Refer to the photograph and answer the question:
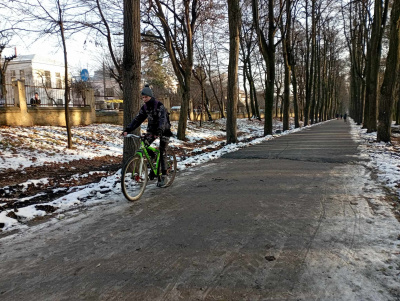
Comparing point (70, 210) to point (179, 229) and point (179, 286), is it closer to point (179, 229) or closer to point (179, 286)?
point (179, 229)

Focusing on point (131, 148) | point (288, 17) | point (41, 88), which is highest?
point (288, 17)

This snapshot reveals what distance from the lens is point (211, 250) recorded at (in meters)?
2.95

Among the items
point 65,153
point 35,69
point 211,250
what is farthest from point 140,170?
point 35,69

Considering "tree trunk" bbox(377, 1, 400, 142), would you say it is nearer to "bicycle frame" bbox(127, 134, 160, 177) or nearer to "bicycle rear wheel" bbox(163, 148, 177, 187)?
"bicycle rear wheel" bbox(163, 148, 177, 187)

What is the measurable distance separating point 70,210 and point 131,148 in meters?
2.49

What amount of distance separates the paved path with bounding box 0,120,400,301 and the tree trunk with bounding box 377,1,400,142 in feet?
27.4

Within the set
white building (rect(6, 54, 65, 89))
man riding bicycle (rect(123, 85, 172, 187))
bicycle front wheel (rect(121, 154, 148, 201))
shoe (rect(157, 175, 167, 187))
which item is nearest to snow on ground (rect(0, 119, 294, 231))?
bicycle front wheel (rect(121, 154, 148, 201))

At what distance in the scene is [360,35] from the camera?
976 inches

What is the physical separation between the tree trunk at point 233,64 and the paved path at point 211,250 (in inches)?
333

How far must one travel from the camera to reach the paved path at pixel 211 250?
230 centimetres

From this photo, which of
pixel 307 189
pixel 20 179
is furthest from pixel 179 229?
pixel 20 179

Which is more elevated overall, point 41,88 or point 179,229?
point 41,88

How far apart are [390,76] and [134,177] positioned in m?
11.5

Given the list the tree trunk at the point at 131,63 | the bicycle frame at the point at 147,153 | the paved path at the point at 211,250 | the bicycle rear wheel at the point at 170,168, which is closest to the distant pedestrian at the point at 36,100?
the tree trunk at the point at 131,63
